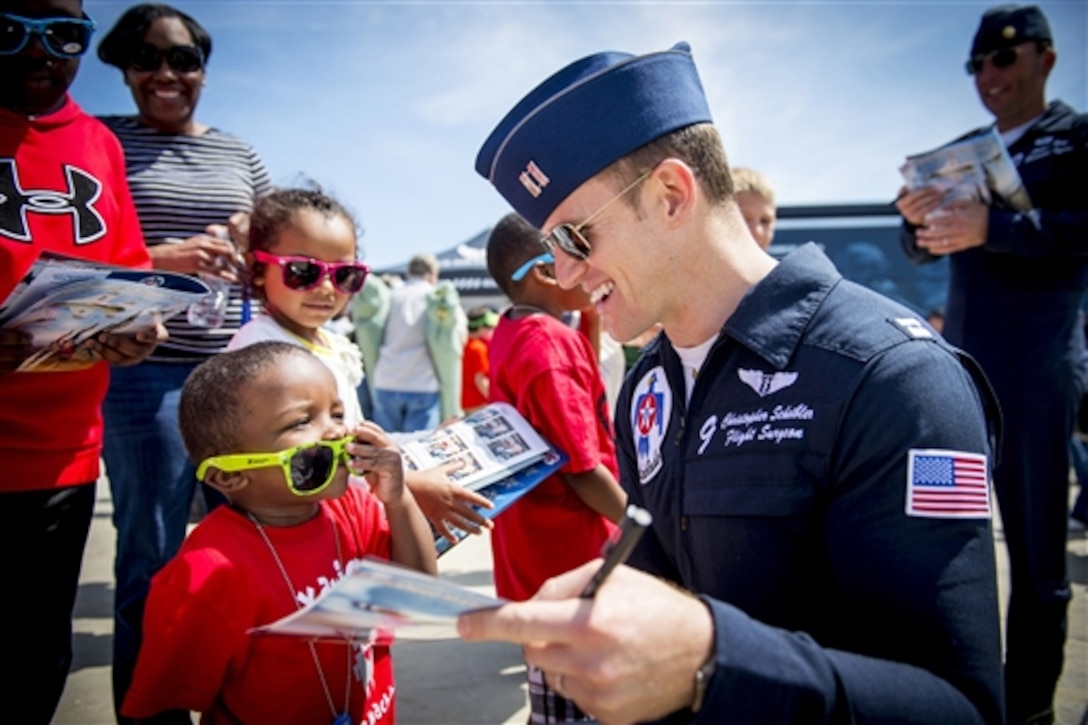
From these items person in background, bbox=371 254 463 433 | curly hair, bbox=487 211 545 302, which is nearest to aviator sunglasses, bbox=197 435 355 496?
curly hair, bbox=487 211 545 302

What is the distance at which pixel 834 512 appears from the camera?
1224 mm

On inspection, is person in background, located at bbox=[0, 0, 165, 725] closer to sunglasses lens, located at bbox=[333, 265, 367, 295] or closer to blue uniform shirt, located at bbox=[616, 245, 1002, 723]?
sunglasses lens, located at bbox=[333, 265, 367, 295]

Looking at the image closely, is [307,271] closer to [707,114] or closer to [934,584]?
[707,114]

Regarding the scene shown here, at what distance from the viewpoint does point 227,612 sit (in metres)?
1.55

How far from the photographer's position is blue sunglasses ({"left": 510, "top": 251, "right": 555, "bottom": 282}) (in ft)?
9.52

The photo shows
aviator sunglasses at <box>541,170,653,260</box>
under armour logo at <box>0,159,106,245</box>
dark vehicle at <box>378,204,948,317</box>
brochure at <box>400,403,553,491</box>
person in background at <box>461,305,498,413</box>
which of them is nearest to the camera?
aviator sunglasses at <box>541,170,653,260</box>

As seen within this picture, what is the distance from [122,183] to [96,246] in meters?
0.32

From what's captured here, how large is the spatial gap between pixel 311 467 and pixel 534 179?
0.82m

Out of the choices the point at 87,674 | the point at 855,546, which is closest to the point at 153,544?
the point at 87,674

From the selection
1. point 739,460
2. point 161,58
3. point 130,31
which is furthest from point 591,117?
point 130,31

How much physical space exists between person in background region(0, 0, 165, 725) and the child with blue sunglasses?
1.63 ft

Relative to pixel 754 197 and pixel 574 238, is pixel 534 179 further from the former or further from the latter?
pixel 754 197

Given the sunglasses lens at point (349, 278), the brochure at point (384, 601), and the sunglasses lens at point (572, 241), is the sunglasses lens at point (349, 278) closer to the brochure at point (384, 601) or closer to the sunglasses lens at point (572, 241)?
the sunglasses lens at point (572, 241)

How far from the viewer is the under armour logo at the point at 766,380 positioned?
1326 mm
